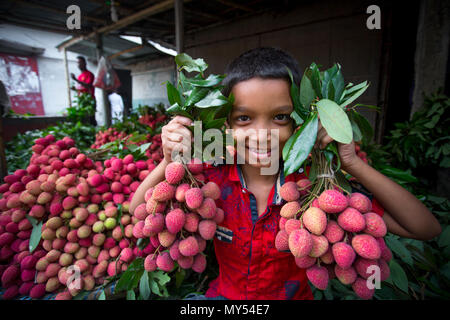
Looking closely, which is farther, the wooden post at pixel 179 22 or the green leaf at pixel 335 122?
the wooden post at pixel 179 22

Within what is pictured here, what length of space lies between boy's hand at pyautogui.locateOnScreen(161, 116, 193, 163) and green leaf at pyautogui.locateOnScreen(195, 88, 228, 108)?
6 cm

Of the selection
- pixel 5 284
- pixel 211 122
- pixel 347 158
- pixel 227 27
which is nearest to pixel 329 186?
pixel 347 158

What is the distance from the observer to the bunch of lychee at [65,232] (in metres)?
0.86

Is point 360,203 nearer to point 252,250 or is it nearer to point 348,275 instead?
point 348,275

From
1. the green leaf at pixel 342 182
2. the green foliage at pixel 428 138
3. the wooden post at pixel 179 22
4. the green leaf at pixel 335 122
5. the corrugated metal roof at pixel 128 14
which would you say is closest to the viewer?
the green leaf at pixel 335 122

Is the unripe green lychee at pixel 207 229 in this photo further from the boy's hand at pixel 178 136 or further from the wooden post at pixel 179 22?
the wooden post at pixel 179 22

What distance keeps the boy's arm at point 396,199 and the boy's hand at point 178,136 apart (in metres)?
0.41

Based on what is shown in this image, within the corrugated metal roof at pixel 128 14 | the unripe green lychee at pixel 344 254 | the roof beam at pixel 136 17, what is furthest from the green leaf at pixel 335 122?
the corrugated metal roof at pixel 128 14

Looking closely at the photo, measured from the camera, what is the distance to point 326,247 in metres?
0.49

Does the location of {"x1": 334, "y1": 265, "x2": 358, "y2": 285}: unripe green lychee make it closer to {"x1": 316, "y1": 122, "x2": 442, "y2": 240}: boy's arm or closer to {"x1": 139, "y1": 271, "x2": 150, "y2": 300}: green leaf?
{"x1": 316, "y1": 122, "x2": 442, "y2": 240}: boy's arm

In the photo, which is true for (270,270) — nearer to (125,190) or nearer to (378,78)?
(125,190)

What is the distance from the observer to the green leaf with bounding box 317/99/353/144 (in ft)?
1.48

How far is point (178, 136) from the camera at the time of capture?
22.8 inches

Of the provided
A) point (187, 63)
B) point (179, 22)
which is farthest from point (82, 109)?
point (187, 63)
